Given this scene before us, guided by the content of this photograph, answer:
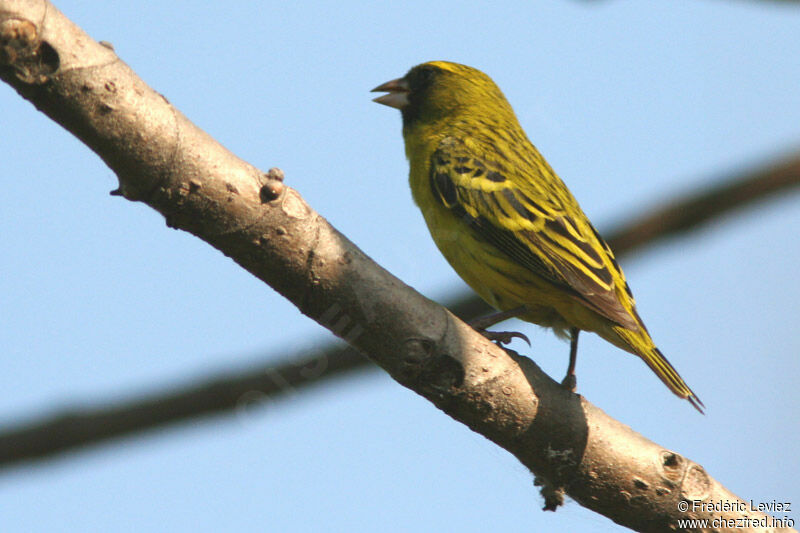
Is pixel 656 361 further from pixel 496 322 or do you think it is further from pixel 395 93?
pixel 395 93

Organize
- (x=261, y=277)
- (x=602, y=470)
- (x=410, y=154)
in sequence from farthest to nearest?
(x=410, y=154) → (x=602, y=470) → (x=261, y=277)

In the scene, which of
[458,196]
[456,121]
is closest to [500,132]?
[456,121]

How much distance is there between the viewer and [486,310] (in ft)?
18.7

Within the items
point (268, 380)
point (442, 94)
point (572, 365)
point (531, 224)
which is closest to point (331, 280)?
point (572, 365)

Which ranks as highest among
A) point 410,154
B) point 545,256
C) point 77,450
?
point 410,154

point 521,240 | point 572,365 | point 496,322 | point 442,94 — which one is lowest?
Result: point 572,365

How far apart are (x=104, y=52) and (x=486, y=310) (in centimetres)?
341

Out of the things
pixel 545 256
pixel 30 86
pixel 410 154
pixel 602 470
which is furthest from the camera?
pixel 410 154

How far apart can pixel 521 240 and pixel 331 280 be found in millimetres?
2180

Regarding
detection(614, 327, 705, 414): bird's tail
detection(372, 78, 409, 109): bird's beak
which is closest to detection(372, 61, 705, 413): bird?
detection(614, 327, 705, 414): bird's tail

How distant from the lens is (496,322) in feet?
16.0

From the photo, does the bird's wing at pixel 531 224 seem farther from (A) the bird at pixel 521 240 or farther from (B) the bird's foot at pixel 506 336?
(B) the bird's foot at pixel 506 336

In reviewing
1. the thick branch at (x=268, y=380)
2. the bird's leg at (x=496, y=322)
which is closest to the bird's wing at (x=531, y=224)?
the bird's leg at (x=496, y=322)

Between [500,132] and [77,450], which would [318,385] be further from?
[500,132]
